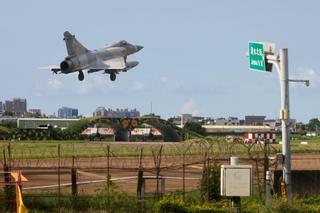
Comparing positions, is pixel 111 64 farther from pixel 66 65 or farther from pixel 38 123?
pixel 38 123

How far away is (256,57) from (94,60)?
62281mm

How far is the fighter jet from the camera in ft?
263

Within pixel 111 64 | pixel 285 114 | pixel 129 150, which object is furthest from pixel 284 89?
pixel 111 64

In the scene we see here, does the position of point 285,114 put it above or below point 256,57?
below

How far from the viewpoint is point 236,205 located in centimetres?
1964

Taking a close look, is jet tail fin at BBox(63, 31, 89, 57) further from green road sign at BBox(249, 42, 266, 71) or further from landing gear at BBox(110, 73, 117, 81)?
green road sign at BBox(249, 42, 266, 71)

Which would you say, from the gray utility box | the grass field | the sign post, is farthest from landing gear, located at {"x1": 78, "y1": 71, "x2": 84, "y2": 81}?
the gray utility box

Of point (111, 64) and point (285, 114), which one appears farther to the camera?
point (111, 64)

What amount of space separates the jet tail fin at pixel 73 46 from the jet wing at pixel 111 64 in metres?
2.28

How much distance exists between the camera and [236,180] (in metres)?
19.4

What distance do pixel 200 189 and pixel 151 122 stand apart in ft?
262

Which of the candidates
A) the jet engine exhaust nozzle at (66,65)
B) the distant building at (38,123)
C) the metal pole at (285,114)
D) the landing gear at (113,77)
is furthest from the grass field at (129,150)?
the distant building at (38,123)

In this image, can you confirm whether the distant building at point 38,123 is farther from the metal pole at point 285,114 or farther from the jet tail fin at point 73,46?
the metal pole at point 285,114

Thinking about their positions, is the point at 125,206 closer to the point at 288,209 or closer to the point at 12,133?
the point at 288,209
